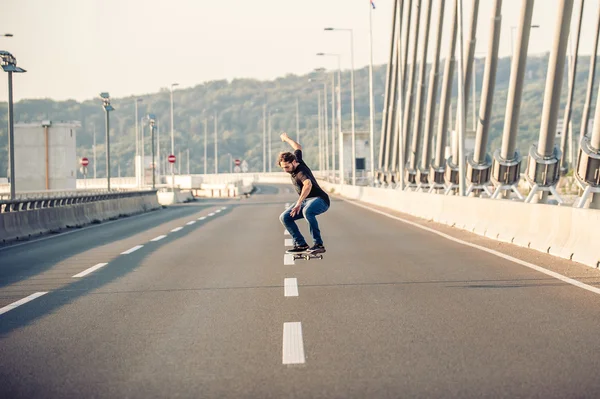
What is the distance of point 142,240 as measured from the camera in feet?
72.3

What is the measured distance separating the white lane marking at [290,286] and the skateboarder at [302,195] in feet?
2.60

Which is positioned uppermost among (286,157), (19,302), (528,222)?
(286,157)

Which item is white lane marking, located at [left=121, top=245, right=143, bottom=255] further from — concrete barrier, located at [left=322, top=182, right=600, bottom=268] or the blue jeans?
concrete barrier, located at [left=322, top=182, right=600, bottom=268]

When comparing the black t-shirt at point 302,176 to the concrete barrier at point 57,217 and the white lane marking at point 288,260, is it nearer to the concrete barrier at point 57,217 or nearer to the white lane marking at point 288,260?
the white lane marking at point 288,260

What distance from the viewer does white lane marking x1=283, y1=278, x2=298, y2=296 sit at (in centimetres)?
1125

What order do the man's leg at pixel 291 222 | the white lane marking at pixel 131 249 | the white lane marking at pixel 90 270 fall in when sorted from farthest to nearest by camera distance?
1. the white lane marking at pixel 131 249
2. the white lane marking at pixel 90 270
3. the man's leg at pixel 291 222

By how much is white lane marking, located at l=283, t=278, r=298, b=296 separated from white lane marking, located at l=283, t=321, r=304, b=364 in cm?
225

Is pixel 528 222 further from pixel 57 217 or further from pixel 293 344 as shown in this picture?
pixel 57 217

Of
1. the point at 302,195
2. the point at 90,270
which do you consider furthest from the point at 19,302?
the point at 302,195

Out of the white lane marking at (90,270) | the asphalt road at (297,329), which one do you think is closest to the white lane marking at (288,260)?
the asphalt road at (297,329)

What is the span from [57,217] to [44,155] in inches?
963

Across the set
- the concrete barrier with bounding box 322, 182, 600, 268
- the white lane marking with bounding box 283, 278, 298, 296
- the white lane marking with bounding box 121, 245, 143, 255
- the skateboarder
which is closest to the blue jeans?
the skateboarder

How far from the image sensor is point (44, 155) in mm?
51812

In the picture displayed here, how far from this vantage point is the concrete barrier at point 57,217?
2378 centimetres
